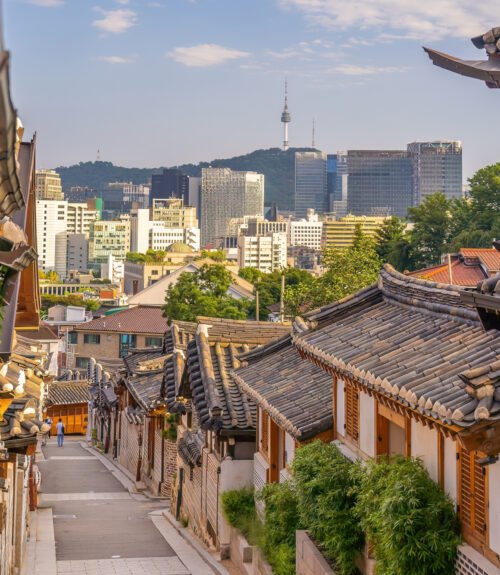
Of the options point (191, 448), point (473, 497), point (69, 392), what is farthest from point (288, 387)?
point (69, 392)

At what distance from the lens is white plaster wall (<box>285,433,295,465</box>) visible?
62.1 ft

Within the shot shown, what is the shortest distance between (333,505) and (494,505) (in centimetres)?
408

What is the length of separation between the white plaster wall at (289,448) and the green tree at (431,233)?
66.1m

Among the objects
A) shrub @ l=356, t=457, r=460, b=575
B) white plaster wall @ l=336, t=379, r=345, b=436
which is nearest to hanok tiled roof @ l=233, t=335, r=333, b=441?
white plaster wall @ l=336, t=379, r=345, b=436

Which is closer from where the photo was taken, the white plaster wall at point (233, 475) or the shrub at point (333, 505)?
the shrub at point (333, 505)

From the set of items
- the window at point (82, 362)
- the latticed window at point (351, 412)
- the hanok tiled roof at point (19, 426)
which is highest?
the latticed window at point (351, 412)

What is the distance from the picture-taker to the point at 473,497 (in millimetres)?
11320

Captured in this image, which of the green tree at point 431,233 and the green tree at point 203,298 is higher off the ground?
the green tree at point 431,233

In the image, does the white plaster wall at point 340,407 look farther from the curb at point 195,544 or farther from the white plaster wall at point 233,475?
the curb at point 195,544

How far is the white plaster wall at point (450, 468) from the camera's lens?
39.0 feet

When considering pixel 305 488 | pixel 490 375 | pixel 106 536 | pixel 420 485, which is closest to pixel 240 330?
pixel 106 536

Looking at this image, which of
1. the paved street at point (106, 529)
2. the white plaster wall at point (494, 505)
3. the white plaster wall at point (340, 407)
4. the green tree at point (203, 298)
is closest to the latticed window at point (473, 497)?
the white plaster wall at point (494, 505)

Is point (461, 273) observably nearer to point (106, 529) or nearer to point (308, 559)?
point (106, 529)

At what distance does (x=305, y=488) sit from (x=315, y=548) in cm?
86
